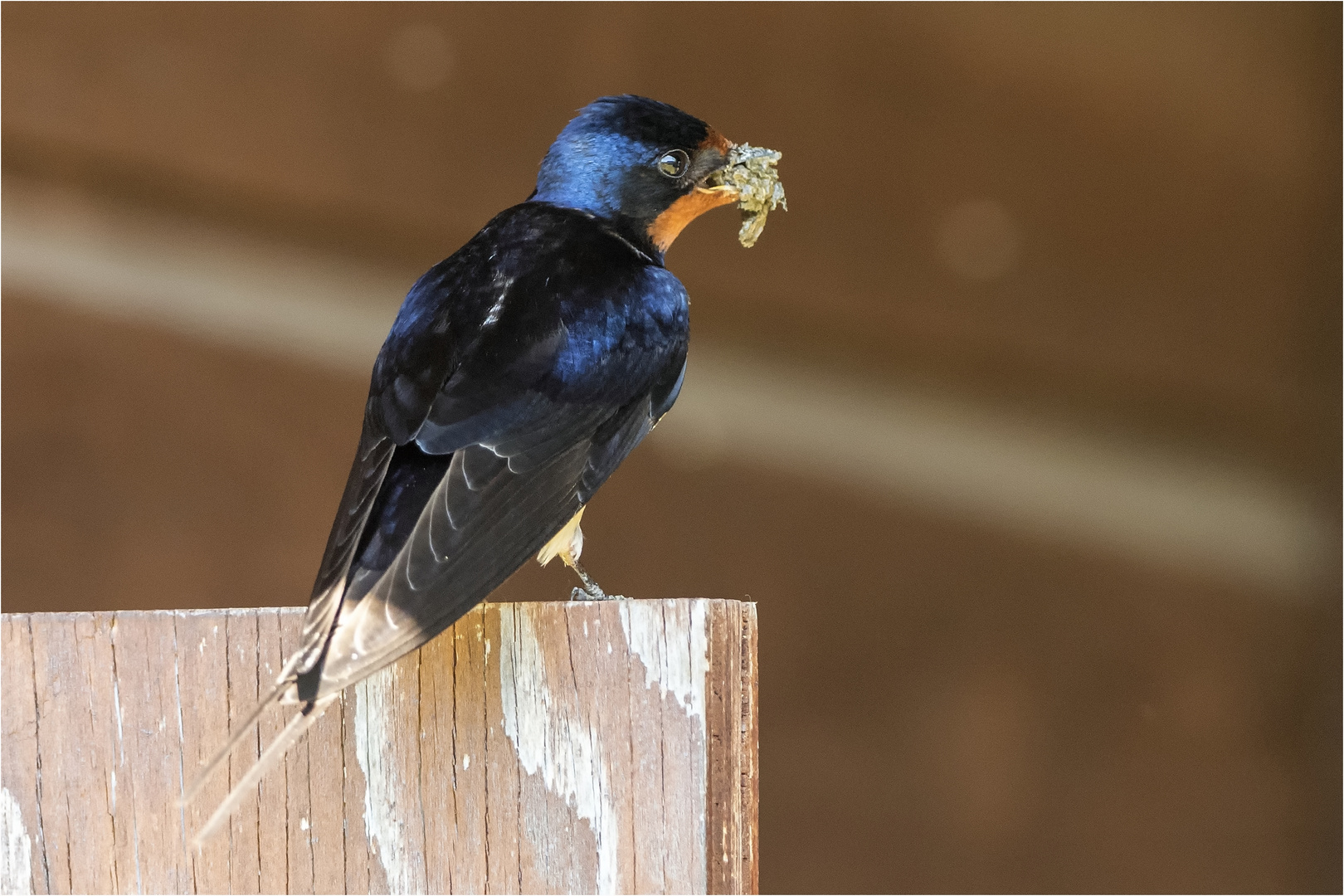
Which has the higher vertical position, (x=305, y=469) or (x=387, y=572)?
(x=305, y=469)

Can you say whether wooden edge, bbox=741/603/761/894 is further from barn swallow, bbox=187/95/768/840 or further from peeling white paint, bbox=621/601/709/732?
barn swallow, bbox=187/95/768/840

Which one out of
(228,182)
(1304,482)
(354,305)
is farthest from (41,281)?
(1304,482)

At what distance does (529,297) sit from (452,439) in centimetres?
26

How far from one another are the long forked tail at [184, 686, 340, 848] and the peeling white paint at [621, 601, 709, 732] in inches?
11.5

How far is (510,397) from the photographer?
1686 mm

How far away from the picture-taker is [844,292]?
3.26 meters

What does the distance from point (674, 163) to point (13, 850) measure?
1.24 metres

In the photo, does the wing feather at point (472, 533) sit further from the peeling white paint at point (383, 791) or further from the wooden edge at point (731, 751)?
the wooden edge at point (731, 751)

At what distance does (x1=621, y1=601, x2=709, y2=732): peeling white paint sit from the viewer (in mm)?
1466

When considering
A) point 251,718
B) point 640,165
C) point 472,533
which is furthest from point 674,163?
point 251,718

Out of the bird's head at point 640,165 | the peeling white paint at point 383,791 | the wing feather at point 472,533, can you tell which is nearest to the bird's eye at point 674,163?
the bird's head at point 640,165

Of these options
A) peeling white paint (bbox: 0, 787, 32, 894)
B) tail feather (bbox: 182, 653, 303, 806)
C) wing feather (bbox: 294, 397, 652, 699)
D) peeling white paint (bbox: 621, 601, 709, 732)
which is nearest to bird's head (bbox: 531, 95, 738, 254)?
wing feather (bbox: 294, 397, 652, 699)

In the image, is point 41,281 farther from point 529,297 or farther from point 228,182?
point 529,297

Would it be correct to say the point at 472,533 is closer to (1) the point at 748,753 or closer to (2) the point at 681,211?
(1) the point at 748,753
